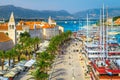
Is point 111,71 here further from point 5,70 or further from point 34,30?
point 34,30

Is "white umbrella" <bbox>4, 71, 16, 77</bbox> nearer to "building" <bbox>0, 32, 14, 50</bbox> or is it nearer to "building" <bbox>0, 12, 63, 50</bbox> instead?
"building" <bbox>0, 32, 14, 50</bbox>

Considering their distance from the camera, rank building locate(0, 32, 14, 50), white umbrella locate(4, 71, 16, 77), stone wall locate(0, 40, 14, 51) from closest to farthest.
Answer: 1. white umbrella locate(4, 71, 16, 77)
2. stone wall locate(0, 40, 14, 51)
3. building locate(0, 32, 14, 50)

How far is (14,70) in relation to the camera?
44875 mm

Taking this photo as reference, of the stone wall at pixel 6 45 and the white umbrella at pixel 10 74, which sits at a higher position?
the stone wall at pixel 6 45

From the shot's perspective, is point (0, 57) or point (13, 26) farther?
point (13, 26)

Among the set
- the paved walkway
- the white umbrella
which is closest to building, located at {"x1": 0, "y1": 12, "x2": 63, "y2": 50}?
the paved walkway

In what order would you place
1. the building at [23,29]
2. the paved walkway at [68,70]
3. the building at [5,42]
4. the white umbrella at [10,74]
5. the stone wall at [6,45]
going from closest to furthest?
1. the white umbrella at [10,74]
2. the paved walkway at [68,70]
3. the stone wall at [6,45]
4. the building at [5,42]
5. the building at [23,29]

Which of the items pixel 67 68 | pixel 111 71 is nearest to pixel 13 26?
pixel 67 68

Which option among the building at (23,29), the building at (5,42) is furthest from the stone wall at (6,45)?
the building at (23,29)

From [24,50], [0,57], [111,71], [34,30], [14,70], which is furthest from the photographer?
[34,30]

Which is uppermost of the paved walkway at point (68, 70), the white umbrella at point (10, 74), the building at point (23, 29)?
the building at point (23, 29)

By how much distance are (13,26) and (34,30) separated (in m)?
27.0

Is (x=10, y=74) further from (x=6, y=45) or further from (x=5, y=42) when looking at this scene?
(x=6, y=45)

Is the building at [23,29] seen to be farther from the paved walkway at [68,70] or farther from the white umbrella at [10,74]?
the white umbrella at [10,74]
